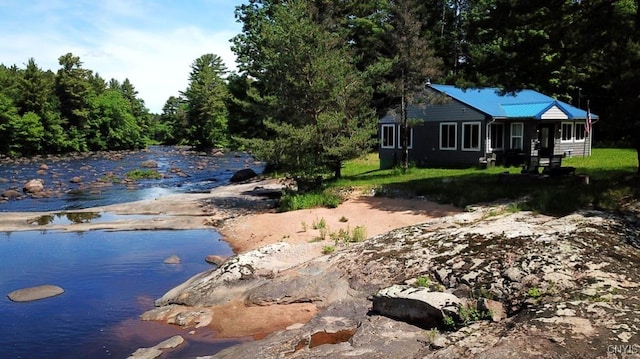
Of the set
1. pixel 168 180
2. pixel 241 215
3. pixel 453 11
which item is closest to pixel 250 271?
pixel 241 215

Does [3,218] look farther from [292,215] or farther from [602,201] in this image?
[602,201]

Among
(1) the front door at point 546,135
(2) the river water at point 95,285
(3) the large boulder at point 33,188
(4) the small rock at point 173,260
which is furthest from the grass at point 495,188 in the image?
(3) the large boulder at point 33,188

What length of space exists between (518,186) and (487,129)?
9.38 m

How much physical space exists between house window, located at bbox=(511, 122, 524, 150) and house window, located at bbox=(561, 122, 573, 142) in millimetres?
3704

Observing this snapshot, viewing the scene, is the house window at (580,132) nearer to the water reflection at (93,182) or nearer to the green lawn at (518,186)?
the green lawn at (518,186)

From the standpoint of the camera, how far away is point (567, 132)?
104 ft

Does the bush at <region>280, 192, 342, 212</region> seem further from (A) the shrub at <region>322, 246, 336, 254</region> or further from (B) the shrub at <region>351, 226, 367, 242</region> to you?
(A) the shrub at <region>322, 246, 336, 254</region>

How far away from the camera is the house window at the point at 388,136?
32812 mm

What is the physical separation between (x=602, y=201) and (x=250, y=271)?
8694mm

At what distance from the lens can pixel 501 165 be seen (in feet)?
92.7

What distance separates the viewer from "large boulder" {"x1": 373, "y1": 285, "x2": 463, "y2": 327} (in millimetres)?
8211

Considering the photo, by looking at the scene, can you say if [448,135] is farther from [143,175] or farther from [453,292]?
[143,175]

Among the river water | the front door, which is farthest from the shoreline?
the front door

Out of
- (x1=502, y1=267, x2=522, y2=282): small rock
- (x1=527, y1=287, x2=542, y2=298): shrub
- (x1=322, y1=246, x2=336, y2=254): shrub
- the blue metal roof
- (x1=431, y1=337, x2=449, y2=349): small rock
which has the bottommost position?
(x1=431, y1=337, x2=449, y2=349): small rock
